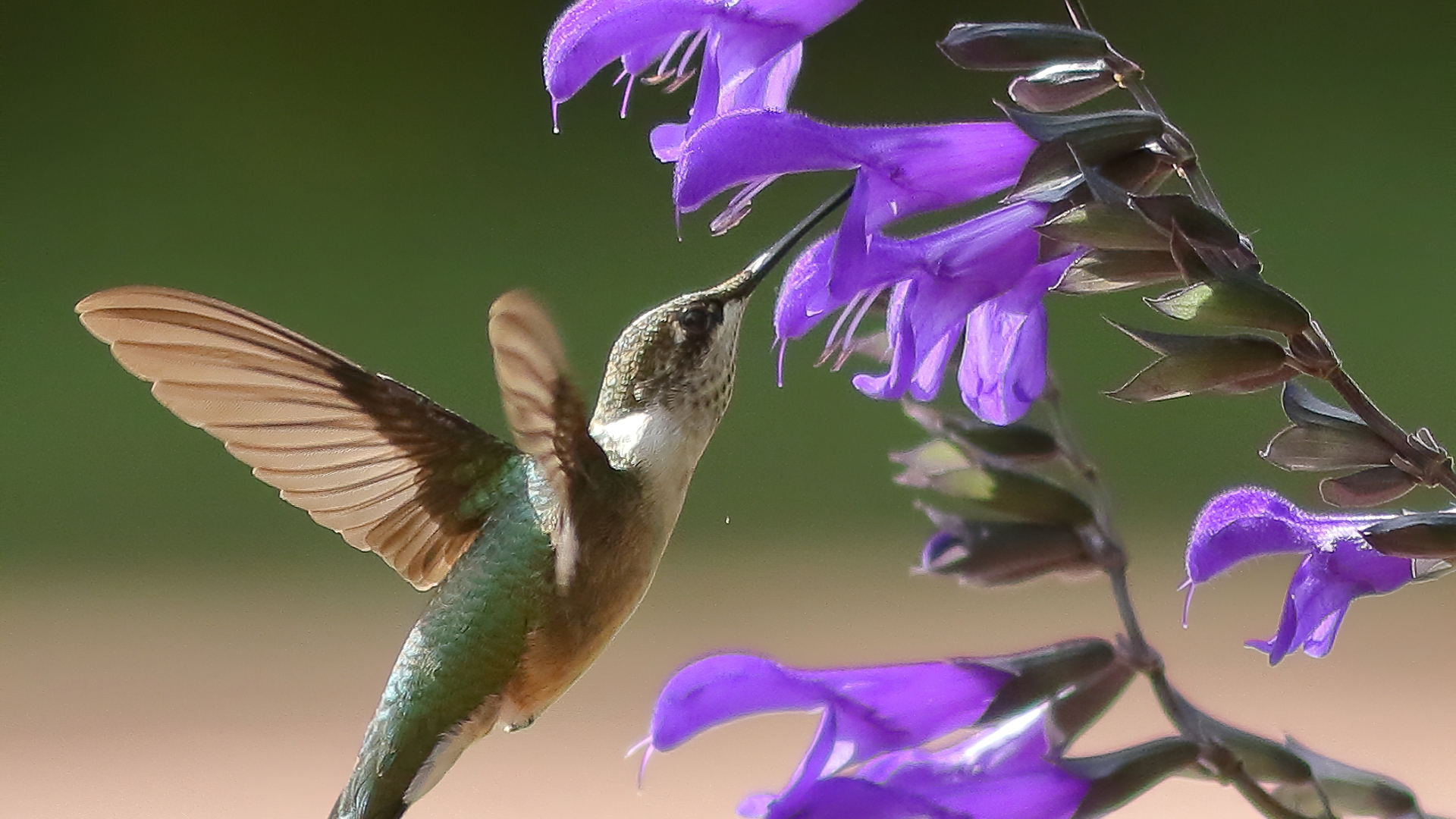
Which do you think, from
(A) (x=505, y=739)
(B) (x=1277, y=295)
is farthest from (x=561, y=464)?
(A) (x=505, y=739)

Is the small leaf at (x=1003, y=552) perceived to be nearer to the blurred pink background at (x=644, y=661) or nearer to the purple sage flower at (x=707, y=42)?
the purple sage flower at (x=707, y=42)

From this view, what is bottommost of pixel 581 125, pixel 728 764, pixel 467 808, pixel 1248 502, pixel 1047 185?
pixel 728 764

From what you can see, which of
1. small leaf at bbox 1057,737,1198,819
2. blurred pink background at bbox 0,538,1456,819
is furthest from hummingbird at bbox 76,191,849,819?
blurred pink background at bbox 0,538,1456,819

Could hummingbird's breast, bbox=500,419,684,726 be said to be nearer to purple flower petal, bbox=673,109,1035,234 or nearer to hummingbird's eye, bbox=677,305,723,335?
hummingbird's eye, bbox=677,305,723,335

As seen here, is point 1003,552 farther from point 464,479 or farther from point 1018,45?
point 464,479

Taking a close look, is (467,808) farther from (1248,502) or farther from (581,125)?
(1248,502)

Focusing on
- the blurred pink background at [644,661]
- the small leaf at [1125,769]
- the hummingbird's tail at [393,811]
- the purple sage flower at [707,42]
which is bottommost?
the blurred pink background at [644,661]

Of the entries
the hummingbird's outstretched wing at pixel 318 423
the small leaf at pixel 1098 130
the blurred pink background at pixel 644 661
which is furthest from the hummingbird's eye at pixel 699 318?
the blurred pink background at pixel 644 661
